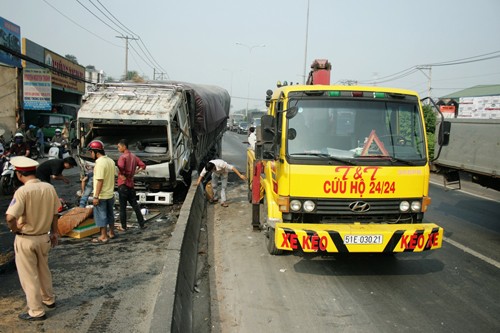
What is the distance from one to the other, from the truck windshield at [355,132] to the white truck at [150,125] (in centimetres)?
428

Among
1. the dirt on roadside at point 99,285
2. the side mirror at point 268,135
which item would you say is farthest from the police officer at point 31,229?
the side mirror at point 268,135

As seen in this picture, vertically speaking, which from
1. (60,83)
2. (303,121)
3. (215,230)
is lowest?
(215,230)

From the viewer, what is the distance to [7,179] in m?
9.93

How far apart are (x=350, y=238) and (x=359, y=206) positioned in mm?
498

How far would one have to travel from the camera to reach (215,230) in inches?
314

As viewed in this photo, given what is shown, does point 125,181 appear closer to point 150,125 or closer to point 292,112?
point 150,125

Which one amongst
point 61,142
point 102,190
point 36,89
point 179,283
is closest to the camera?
point 179,283

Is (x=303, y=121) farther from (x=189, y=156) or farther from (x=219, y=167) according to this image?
(x=189, y=156)

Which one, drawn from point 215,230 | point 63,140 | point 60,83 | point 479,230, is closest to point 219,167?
point 215,230

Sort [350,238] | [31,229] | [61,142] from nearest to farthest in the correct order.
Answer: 1. [31,229]
2. [350,238]
3. [61,142]

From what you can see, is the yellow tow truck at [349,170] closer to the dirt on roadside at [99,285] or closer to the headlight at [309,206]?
the headlight at [309,206]

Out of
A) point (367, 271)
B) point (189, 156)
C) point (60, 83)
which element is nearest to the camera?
point (367, 271)

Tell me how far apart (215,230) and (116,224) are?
72.8 inches

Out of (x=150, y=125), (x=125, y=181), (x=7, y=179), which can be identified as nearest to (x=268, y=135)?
(x=125, y=181)
